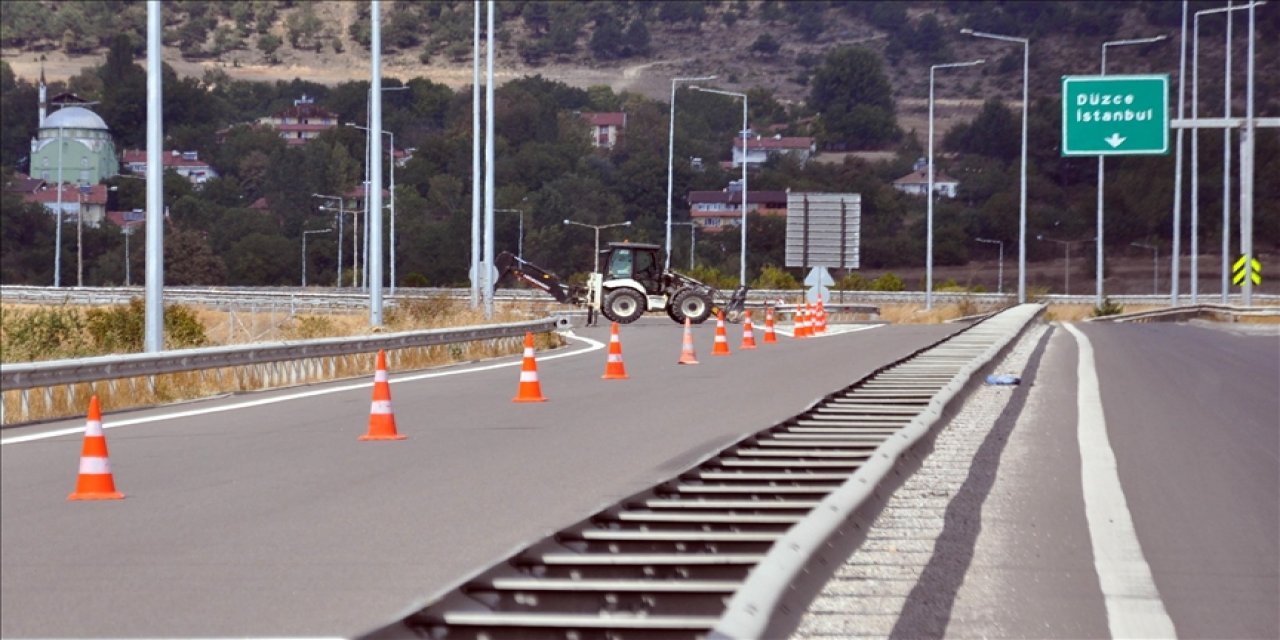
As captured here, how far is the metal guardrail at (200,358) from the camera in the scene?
55.3 feet

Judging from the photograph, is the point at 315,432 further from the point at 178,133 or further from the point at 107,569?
the point at 178,133

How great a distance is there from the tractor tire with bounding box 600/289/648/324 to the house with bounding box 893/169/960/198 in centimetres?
10635

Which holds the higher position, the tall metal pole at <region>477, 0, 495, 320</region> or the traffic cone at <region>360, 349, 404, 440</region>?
the tall metal pole at <region>477, 0, 495, 320</region>

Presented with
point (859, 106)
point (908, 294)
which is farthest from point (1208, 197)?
point (859, 106)

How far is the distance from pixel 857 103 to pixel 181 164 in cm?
7048

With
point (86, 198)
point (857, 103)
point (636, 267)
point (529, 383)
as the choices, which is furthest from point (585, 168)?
point (529, 383)

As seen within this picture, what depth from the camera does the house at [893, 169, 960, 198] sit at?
157m

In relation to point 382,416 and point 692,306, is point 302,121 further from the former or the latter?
point 382,416

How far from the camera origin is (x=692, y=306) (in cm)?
4753

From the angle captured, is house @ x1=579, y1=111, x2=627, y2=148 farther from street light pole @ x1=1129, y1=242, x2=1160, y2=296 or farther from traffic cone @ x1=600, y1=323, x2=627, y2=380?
traffic cone @ x1=600, y1=323, x2=627, y2=380

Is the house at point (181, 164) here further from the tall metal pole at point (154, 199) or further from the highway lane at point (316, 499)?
the highway lane at point (316, 499)

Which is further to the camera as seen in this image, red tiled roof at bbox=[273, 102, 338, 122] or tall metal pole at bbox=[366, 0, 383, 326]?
red tiled roof at bbox=[273, 102, 338, 122]

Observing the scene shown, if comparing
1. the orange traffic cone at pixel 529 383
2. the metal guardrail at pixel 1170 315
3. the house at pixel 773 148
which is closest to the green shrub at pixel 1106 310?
the metal guardrail at pixel 1170 315

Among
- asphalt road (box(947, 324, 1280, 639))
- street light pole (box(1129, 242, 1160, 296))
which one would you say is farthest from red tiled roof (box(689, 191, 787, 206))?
asphalt road (box(947, 324, 1280, 639))
